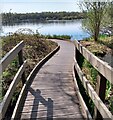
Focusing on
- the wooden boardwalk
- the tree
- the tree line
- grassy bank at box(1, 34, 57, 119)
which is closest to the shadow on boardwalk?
the wooden boardwalk

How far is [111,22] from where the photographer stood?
17.9 meters

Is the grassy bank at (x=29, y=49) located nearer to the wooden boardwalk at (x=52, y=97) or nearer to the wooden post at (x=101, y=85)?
the wooden boardwalk at (x=52, y=97)

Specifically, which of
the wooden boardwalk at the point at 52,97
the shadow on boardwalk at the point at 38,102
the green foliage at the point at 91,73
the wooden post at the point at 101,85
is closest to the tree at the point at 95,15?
the green foliage at the point at 91,73

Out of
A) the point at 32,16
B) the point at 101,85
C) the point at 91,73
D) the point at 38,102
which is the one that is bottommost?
the point at 91,73

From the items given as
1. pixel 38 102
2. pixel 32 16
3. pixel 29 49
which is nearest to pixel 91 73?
pixel 38 102

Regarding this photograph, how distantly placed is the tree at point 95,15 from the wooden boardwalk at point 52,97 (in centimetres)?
966

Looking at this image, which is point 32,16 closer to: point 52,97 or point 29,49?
point 29,49

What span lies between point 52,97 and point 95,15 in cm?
1231

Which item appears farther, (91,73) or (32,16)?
(32,16)

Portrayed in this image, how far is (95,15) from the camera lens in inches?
674

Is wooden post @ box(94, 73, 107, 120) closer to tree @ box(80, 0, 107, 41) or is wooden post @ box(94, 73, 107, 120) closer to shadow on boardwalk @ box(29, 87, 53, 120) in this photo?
shadow on boardwalk @ box(29, 87, 53, 120)

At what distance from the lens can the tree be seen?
55.6ft

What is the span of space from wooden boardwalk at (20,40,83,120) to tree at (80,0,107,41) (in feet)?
31.7

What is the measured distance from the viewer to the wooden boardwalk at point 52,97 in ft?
15.3
